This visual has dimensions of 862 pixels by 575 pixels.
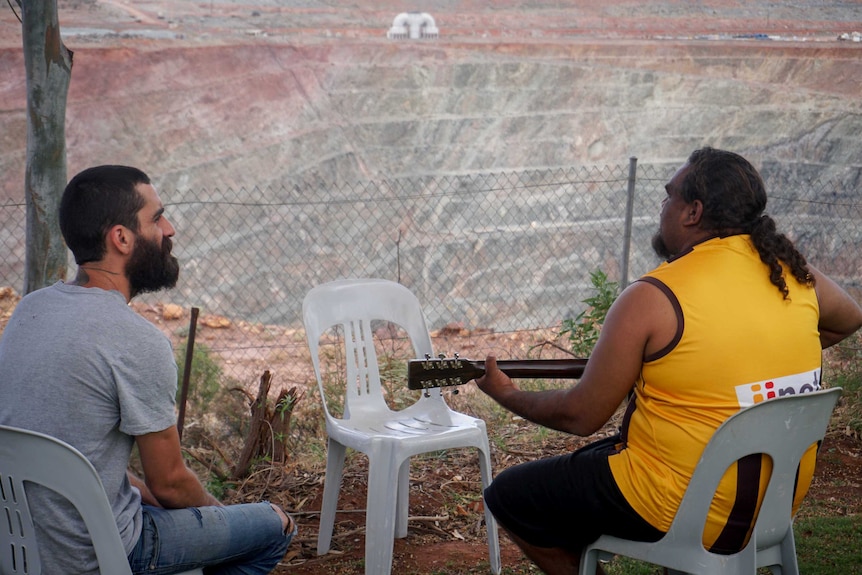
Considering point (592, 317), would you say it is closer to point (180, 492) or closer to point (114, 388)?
point (180, 492)

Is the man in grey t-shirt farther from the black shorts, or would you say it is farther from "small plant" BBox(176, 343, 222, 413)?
"small plant" BBox(176, 343, 222, 413)

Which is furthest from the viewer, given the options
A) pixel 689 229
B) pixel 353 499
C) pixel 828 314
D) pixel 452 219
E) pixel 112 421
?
pixel 452 219

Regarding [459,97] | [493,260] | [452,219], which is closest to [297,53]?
[459,97]

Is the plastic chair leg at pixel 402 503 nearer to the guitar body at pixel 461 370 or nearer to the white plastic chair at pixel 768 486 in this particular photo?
the guitar body at pixel 461 370

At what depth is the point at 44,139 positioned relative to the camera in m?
3.88

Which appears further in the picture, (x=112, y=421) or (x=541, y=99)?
(x=541, y=99)

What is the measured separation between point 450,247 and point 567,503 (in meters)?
19.3

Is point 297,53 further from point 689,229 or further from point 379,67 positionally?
point 689,229

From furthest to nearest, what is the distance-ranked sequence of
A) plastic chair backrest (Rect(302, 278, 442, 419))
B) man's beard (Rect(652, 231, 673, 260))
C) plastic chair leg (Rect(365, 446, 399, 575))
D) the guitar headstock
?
plastic chair backrest (Rect(302, 278, 442, 419)), plastic chair leg (Rect(365, 446, 399, 575)), the guitar headstock, man's beard (Rect(652, 231, 673, 260))

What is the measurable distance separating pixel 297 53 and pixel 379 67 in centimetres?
269

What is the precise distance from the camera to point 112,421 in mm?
1861

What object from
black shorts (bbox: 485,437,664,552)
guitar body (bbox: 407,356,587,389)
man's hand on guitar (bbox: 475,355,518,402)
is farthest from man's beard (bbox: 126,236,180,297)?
black shorts (bbox: 485,437,664,552)

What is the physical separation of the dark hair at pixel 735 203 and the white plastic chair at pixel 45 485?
148cm

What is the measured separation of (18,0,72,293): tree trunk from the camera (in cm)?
382
